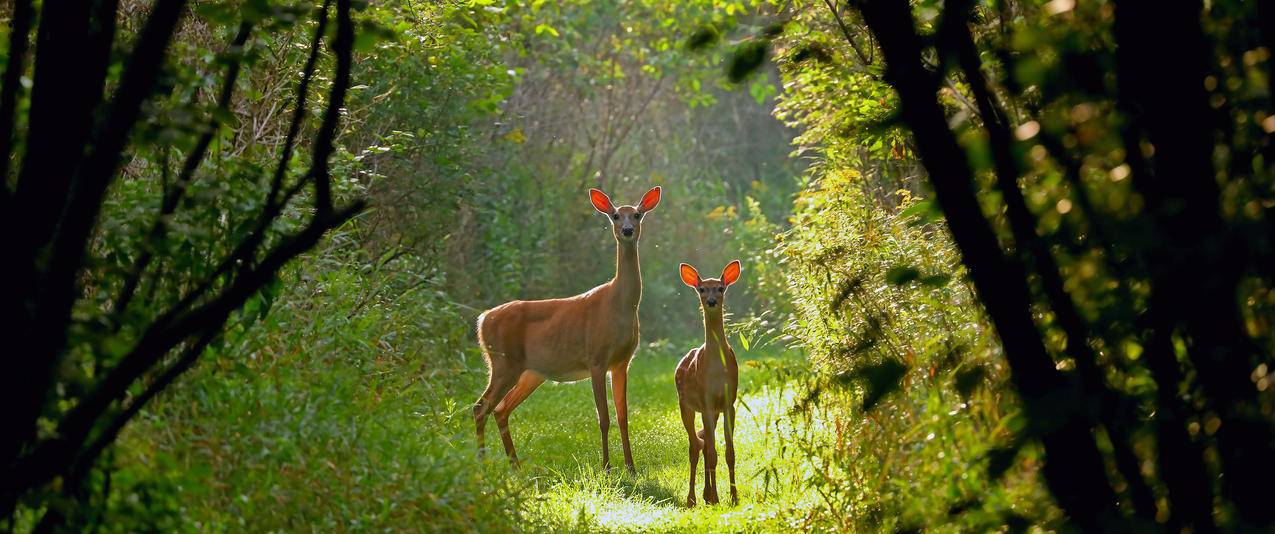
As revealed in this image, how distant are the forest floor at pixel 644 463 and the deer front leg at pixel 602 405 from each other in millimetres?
164

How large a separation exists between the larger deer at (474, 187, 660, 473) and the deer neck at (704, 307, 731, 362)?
172 cm

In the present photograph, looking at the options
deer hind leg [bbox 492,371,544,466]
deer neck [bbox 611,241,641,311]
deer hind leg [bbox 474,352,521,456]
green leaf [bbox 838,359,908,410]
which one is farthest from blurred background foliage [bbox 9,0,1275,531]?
deer neck [bbox 611,241,641,311]

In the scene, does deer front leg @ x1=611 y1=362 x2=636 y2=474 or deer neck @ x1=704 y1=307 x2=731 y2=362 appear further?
deer front leg @ x1=611 y1=362 x2=636 y2=474

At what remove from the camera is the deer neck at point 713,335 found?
902 centimetres

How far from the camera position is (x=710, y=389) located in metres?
8.88

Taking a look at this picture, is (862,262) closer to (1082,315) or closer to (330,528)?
(330,528)

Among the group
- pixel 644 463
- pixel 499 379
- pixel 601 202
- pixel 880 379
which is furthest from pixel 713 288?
pixel 880 379

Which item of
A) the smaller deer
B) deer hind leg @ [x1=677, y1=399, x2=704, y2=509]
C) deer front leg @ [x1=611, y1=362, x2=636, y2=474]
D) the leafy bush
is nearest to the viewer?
the leafy bush

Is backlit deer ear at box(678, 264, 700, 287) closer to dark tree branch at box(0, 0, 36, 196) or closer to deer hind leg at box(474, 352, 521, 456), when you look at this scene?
deer hind leg at box(474, 352, 521, 456)

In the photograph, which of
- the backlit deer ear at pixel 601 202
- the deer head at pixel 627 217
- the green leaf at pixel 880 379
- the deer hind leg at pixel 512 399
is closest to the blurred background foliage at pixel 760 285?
the green leaf at pixel 880 379

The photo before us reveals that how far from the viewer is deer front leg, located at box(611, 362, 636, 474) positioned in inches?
409

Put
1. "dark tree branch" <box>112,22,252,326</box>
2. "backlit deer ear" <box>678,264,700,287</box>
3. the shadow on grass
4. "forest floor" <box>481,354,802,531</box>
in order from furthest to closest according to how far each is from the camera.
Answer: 1. "backlit deer ear" <box>678,264,700,287</box>
2. the shadow on grass
3. "forest floor" <box>481,354,802,531</box>
4. "dark tree branch" <box>112,22,252,326</box>

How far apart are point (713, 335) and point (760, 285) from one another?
7.46 m

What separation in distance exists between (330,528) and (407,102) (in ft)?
25.9
